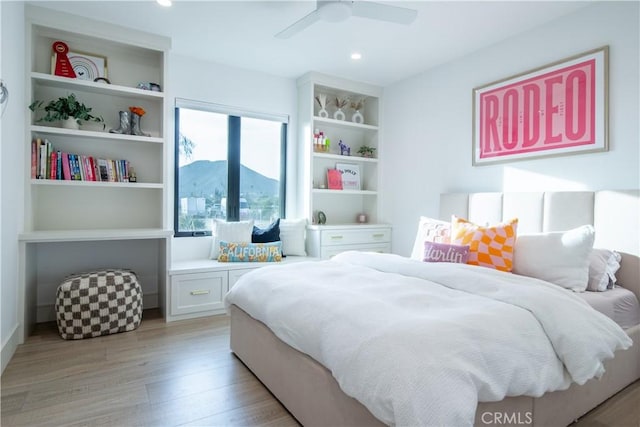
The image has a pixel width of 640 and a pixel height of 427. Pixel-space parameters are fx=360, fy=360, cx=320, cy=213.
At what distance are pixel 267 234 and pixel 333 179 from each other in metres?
1.06

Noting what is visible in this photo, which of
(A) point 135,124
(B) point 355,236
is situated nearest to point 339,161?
(B) point 355,236

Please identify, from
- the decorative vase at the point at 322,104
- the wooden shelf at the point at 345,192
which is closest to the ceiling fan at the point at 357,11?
the decorative vase at the point at 322,104

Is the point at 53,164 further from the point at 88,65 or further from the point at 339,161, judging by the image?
the point at 339,161

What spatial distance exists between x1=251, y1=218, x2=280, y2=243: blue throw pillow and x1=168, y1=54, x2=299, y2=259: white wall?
16.2 inches

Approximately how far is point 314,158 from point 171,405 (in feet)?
9.84

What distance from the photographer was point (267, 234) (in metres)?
3.78

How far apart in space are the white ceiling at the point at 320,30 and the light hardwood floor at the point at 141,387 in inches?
97.2

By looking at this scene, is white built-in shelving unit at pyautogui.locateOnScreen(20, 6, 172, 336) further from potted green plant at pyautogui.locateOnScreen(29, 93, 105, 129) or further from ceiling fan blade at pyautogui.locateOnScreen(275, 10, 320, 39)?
ceiling fan blade at pyautogui.locateOnScreen(275, 10, 320, 39)

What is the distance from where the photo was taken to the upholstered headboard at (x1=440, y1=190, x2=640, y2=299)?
2225 millimetres

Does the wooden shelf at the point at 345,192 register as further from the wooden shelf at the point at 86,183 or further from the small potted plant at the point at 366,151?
the wooden shelf at the point at 86,183

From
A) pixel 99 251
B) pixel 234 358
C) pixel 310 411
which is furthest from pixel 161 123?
pixel 310 411

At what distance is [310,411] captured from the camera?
5.14 feet

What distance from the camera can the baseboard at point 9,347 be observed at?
2.15 metres

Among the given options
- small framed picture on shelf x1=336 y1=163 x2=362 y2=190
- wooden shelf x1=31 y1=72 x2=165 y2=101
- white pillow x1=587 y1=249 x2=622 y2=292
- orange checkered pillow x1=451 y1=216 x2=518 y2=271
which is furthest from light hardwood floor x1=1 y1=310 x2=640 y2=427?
small framed picture on shelf x1=336 y1=163 x2=362 y2=190
